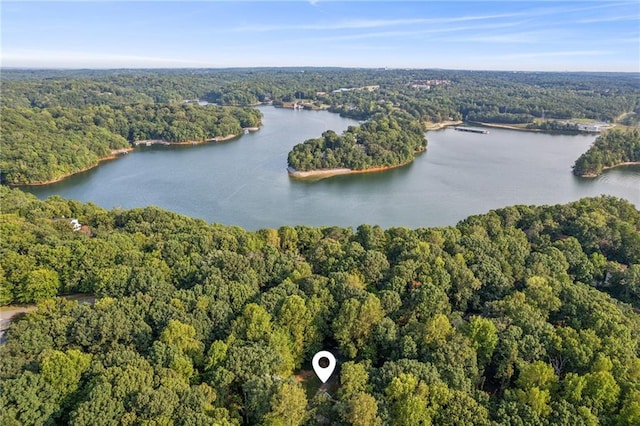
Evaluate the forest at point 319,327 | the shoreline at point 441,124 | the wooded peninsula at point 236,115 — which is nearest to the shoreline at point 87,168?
the wooded peninsula at point 236,115

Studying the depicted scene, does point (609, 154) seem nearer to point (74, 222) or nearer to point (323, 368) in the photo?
point (323, 368)

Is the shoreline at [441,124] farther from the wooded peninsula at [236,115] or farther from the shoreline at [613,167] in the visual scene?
the shoreline at [613,167]

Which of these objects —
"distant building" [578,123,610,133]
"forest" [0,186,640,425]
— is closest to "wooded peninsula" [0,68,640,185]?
"distant building" [578,123,610,133]

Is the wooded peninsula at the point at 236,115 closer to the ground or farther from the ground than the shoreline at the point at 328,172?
farther from the ground

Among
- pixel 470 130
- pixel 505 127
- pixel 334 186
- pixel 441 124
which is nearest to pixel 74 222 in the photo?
pixel 334 186

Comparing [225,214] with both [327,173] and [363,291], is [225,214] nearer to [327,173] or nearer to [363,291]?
[327,173]
